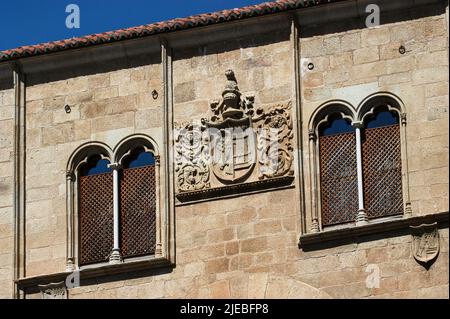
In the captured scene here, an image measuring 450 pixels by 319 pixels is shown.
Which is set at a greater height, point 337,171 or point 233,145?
point 233,145

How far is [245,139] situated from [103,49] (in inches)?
127

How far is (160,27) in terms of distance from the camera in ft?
202

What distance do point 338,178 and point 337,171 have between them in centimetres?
13

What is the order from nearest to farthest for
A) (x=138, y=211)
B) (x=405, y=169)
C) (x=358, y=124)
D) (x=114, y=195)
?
(x=405, y=169) → (x=358, y=124) → (x=138, y=211) → (x=114, y=195)

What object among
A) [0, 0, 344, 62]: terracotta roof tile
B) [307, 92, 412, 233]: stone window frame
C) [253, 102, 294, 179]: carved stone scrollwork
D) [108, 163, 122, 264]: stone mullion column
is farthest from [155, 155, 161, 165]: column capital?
[307, 92, 412, 233]: stone window frame

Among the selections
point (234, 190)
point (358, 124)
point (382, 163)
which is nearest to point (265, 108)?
point (234, 190)

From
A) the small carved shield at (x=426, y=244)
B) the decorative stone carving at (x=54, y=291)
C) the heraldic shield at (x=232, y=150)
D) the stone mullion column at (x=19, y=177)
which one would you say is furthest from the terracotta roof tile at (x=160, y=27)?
the small carved shield at (x=426, y=244)

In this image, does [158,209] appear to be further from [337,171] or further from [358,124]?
[358,124]

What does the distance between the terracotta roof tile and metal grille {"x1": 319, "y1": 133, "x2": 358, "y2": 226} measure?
2313 millimetres

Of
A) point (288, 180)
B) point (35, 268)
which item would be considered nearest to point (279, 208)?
point (288, 180)

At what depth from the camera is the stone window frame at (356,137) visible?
59656mm

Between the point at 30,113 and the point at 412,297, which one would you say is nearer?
the point at 412,297

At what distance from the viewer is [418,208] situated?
5925 cm

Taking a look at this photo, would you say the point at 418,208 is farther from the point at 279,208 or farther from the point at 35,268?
the point at 35,268
